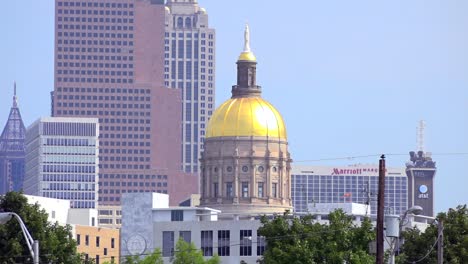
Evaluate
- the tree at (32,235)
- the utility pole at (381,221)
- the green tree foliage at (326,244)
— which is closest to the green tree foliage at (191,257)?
the green tree foliage at (326,244)

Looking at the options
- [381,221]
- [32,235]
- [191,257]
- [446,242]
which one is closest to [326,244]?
[446,242]

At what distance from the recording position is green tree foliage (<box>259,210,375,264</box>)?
14650 cm

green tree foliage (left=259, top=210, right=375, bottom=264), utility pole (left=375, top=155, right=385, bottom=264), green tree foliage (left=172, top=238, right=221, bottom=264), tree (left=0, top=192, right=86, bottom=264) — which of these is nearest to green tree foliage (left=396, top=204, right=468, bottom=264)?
green tree foliage (left=259, top=210, right=375, bottom=264)

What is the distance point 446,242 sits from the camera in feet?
478

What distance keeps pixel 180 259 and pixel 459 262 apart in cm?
3247

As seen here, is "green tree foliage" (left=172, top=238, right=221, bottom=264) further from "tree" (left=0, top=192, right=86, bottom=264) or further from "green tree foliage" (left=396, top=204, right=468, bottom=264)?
"tree" (left=0, top=192, right=86, bottom=264)

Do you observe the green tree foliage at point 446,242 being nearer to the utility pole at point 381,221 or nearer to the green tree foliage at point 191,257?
the green tree foliage at point 191,257

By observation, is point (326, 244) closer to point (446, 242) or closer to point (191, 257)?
point (446, 242)

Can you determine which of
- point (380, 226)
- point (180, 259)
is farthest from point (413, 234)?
point (380, 226)

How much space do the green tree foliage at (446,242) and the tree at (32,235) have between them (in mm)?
25013

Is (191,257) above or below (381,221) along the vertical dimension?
below

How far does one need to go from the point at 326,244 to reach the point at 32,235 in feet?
91.5

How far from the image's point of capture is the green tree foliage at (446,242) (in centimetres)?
14475

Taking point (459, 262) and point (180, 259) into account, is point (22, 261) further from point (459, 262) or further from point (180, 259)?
point (180, 259)
